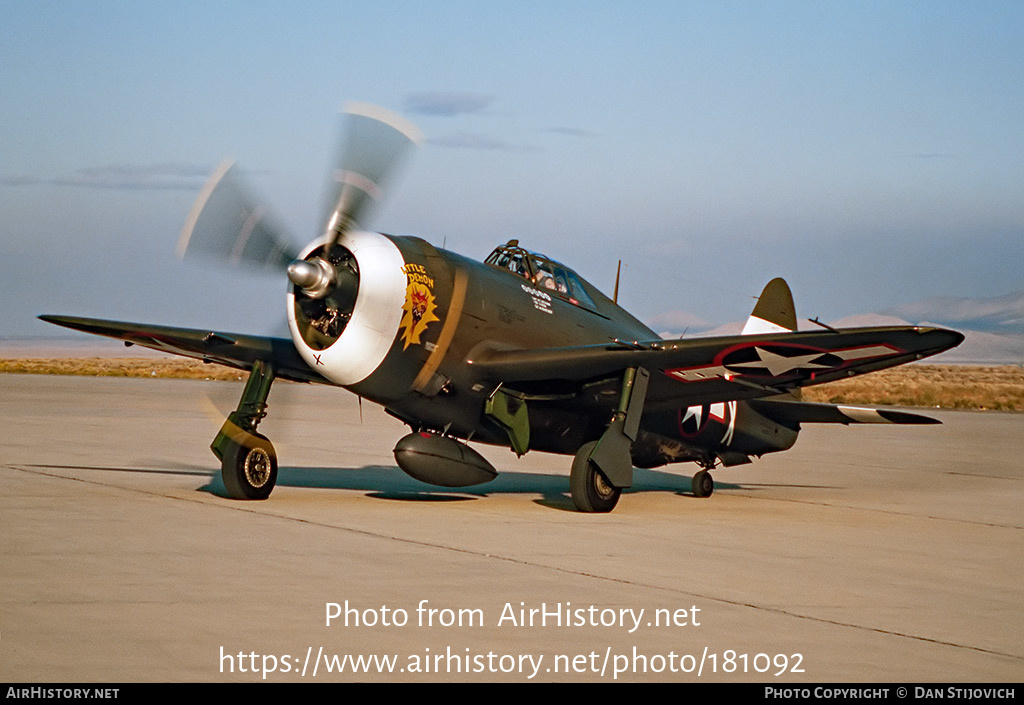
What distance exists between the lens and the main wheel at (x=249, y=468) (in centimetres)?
1217

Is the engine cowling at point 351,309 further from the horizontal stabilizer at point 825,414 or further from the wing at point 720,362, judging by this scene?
the horizontal stabilizer at point 825,414

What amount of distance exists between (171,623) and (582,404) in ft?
24.4

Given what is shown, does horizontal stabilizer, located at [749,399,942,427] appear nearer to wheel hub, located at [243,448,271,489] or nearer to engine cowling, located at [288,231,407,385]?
engine cowling, located at [288,231,407,385]

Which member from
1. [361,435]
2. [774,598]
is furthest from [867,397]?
[774,598]

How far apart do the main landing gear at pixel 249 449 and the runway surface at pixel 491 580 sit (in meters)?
0.37

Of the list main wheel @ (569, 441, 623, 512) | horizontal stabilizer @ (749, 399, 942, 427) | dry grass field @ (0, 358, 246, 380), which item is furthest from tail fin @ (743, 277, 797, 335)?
dry grass field @ (0, 358, 246, 380)

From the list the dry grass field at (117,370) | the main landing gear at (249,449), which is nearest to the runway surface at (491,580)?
the main landing gear at (249,449)

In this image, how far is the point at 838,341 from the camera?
11.2 metres

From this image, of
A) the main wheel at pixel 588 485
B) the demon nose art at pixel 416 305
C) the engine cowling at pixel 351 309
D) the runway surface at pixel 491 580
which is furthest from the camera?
the main wheel at pixel 588 485

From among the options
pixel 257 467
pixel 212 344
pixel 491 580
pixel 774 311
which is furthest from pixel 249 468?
pixel 774 311

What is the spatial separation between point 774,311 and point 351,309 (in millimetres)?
6926

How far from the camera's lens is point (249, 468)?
1225cm

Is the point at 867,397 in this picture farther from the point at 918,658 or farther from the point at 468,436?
the point at 918,658
